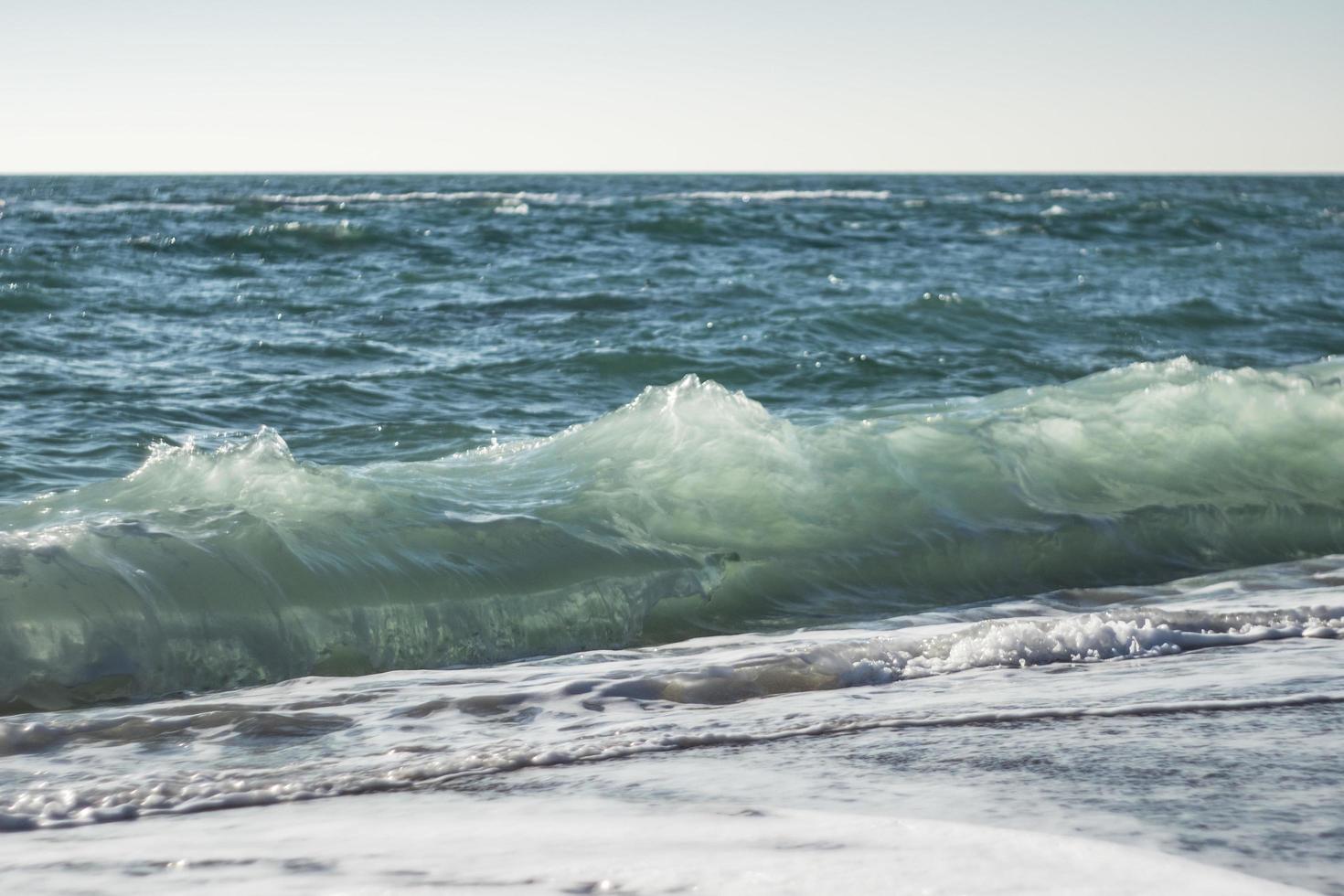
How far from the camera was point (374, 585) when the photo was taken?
454 cm

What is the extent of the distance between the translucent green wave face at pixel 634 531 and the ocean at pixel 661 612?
20 millimetres

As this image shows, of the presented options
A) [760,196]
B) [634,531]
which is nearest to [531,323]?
[634,531]

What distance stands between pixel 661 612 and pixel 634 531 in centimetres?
61

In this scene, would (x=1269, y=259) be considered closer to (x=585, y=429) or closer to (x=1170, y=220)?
(x=1170, y=220)

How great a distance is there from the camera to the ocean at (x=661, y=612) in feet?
7.36

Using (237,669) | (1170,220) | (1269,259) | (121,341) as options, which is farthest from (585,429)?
(1170,220)

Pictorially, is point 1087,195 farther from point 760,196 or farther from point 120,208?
point 120,208

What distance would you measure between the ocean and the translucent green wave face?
0.07ft

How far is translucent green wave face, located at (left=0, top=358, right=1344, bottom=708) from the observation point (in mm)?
4121

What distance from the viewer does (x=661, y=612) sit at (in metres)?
4.70

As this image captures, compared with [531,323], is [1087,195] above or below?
above

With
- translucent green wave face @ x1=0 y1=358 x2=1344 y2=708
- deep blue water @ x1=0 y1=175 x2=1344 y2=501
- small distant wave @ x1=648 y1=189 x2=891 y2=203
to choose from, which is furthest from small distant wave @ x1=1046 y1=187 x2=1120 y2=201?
translucent green wave face @ x1=0 y1=358 x2=1344 y2=708

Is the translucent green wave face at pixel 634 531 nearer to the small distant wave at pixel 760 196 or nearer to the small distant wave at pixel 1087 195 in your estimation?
the small distant wave at pixel 760 196

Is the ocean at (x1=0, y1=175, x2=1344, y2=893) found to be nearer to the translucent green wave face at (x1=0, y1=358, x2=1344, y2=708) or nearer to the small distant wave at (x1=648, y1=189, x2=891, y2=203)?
the translucent green wave face at (x1=0, y1=358, x2=1344, y2=708)
